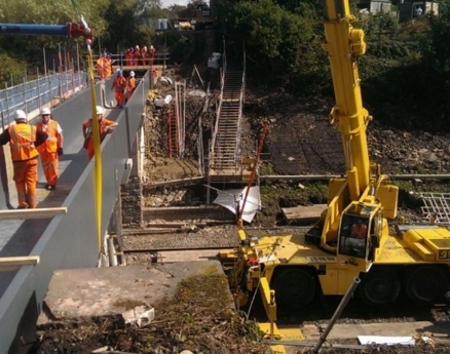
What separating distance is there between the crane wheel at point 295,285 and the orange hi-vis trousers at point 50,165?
5.18 meters

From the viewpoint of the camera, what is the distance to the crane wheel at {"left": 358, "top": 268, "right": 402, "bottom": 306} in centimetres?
1302

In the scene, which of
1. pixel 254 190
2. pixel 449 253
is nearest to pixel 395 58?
pixel 254 190

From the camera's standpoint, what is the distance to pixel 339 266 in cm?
1244

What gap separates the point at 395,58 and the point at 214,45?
39.8ft

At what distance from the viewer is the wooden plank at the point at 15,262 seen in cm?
482

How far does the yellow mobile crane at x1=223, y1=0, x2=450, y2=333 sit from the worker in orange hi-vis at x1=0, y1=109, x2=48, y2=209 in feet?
16.2

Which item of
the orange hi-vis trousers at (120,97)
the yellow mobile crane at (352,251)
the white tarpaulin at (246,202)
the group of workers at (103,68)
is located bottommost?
the white tarpaulin at (246,202)

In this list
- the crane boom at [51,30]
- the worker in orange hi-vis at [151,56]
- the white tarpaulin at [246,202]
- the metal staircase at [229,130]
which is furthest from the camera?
the worker in orange hi-vis at [151,56]

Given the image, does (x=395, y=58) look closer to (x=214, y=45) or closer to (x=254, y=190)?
(x=214, y=45)

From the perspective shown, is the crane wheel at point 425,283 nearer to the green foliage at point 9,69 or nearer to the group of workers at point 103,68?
the group of workers at point 103,68

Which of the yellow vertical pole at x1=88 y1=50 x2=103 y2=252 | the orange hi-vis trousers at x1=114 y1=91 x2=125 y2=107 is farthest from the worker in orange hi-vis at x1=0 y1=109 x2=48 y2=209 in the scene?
the orange hi-vis trousers at x1=114 y1=91 x2=125 y2=107

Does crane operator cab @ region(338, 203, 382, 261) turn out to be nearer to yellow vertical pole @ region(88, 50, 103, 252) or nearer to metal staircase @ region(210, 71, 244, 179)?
yellow vertical pole @ region(88, 50, 103, 252)

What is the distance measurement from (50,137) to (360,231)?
6.06m

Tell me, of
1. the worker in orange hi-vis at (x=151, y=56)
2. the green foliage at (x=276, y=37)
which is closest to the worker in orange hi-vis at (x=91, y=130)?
the green foliage at (x=276, y=37)
